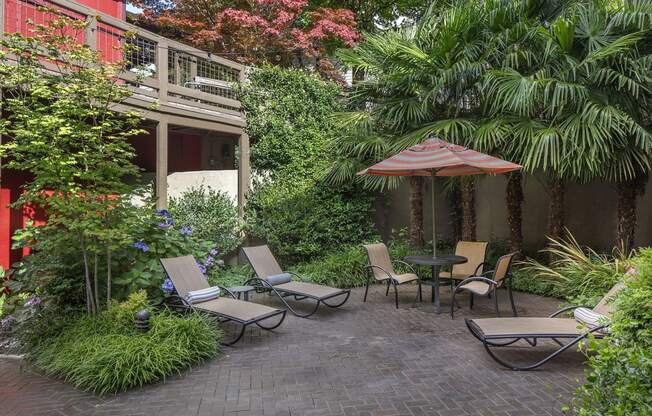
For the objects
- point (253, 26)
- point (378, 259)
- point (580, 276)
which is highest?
point (253, 26)

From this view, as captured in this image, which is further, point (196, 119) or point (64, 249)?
point (196, 119)

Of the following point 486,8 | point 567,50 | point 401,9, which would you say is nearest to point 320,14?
point 401,9

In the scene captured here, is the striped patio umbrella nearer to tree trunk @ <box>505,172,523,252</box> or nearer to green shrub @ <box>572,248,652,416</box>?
tree trunk @ <box>505,172,523,252</box>

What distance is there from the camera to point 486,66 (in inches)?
269

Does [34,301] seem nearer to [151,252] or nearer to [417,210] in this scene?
[151,252]

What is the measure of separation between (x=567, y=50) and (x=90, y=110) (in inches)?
252

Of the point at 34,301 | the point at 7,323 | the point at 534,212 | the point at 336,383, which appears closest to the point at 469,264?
the point at 534,212

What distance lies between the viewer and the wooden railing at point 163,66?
6078 mm

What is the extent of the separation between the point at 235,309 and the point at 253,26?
8.30 m

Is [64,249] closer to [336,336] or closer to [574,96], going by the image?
[336,336]

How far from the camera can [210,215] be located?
335 inches

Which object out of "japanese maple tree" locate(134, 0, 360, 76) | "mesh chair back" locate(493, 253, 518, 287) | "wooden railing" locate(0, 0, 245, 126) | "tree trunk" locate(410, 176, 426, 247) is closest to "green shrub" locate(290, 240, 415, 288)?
"tree trunk" locate(410, 176, 426, 247)

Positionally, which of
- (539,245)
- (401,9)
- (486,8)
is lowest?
(539,245)

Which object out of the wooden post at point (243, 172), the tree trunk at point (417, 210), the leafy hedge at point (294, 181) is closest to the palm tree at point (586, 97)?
the tree trunk at point (417, 210)
